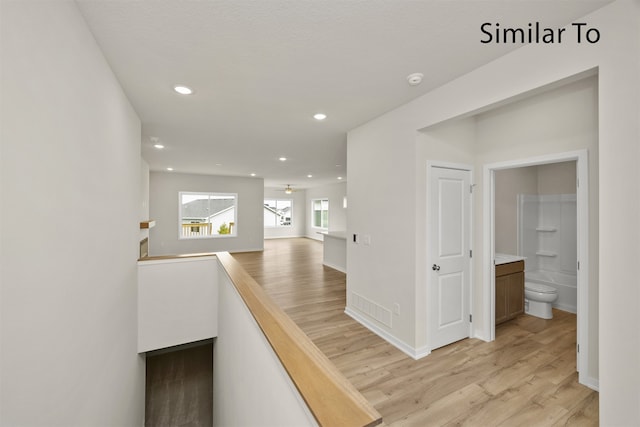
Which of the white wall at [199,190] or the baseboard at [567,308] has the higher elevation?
the white wall at [199,190]

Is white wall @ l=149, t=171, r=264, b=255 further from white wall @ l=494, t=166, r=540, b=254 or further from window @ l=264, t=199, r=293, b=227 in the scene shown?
white wall @ l=494, t=166, r=540, b=254

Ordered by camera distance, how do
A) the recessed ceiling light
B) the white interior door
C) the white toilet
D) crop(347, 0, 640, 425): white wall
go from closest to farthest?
crop(347, 0, 640, 425): white wall < the recessed ceiling light < the white interior door < the white toilet

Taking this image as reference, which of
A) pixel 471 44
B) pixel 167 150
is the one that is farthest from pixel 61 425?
pixel 167 150

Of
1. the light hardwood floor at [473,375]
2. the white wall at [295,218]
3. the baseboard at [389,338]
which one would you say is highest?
the white wall at [295,218]

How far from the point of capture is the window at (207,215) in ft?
26.4

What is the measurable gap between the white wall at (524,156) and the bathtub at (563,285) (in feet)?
6.80

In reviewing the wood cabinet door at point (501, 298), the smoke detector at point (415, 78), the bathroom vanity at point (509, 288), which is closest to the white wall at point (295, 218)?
the bathroom vanity at point (509, 288)

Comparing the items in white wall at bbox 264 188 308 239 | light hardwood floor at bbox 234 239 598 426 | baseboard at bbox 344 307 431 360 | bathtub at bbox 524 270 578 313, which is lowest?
light hardwood floor at bbox 234 239 598 426

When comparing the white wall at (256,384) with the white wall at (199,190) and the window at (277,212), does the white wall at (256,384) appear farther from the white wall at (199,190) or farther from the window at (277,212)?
the window at (277,212)

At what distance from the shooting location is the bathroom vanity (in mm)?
3301

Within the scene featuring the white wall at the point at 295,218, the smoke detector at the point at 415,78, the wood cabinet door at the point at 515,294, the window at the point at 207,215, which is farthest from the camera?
the white wall at the point at 295,218

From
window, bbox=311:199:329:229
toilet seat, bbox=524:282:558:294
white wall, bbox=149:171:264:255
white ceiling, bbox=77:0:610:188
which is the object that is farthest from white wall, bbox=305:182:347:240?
white ceiling, bbox=77:0:610:188

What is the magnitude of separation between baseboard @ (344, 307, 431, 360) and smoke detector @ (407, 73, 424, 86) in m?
2.65

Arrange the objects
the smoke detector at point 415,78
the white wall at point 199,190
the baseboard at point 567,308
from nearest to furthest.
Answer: the smoke detector at point 415,78 → the baseboard at point 567,308 → the white wall at point 199,190
